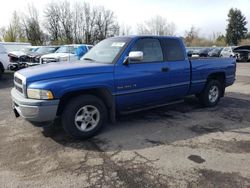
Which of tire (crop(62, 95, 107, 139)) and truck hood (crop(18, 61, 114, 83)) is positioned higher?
truck hood (crop(18, 61, 114, 83))

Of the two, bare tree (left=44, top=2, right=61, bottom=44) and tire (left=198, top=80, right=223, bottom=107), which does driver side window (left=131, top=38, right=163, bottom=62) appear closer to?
tire (left=198, top=80, right=223, bottom=107)

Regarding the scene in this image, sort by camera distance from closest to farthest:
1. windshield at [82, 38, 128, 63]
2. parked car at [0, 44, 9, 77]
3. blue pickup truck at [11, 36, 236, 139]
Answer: blue pickup truck at [11, 36, 236, 139] → windshield at [82, 38, 128, 63] → parked car at [0, 44, 9, 77]

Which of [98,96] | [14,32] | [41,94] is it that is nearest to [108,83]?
[98,96]

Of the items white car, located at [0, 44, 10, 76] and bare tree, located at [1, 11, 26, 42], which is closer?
white car, located at [0, 44, 10, 76]

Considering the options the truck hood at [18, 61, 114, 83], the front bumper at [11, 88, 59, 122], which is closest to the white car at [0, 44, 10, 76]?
the truck hood at [18, 61, 114, 83]

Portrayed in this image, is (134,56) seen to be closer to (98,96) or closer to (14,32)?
(98,96)

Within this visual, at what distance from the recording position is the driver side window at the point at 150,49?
5.75 meters

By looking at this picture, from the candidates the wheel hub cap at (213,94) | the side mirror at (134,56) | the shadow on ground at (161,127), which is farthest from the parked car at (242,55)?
the side mirror at (134,56)

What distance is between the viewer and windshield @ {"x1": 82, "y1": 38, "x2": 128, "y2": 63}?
5.55 meters

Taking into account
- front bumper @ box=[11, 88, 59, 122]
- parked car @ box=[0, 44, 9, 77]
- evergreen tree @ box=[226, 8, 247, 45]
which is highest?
evergreen tree @ box=[226, 8, 247, 45]

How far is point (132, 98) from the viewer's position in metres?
5.57

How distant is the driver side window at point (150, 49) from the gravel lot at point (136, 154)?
4.51 feet

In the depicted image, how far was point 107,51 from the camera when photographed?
5805 millimetres

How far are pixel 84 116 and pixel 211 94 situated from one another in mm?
3952
